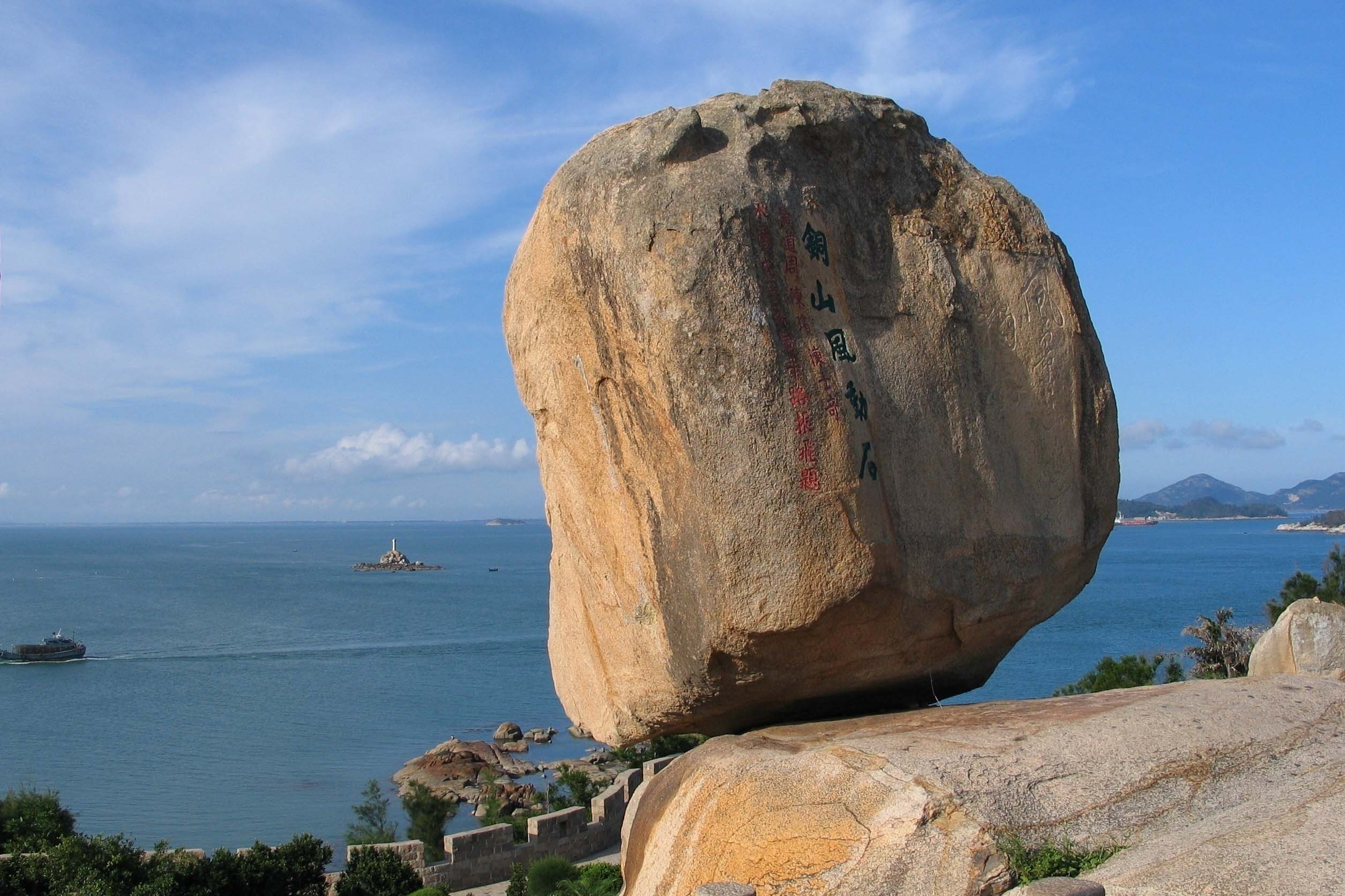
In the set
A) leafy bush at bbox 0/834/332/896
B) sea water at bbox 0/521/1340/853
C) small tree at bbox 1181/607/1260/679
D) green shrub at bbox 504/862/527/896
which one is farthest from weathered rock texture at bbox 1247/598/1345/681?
sea water at bbox 0/521/1340/853

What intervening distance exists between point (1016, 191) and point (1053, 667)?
1461 inches

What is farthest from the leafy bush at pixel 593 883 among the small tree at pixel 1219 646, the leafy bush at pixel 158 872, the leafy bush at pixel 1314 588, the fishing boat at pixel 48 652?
the fishing boat at pixel 48 652

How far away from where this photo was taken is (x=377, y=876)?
16219 mm

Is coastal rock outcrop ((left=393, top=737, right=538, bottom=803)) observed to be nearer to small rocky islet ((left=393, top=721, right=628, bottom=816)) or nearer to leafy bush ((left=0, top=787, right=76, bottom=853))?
small rocky islet ((left=393, top=721, right=628, bottom=816))

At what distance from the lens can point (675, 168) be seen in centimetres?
636

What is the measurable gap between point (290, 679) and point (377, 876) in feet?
108

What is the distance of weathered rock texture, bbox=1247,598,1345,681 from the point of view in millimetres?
7641

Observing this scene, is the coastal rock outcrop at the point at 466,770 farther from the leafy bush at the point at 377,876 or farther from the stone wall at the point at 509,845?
the leafy bush at the point at 377,876

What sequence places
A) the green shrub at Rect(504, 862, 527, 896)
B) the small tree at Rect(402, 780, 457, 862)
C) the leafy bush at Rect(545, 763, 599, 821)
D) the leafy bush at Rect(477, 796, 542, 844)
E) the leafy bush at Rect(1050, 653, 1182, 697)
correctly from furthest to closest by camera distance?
the leafy bush at Rect(545, 763, 599, 821), the leafy bush at Rect(477, 796, 542, 844), the small tree at Rect(402, 780, 457, 862), the leafy bush at Rect(1050, 653, 1182, 697), the green shrub at Rect(504, 862, 527, 896)

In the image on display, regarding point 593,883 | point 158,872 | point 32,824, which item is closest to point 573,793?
point 593,883

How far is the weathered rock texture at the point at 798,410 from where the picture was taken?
603cm

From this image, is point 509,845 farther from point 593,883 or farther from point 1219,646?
point 1219,646

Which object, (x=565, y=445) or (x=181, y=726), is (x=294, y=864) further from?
(x=181, y=726)

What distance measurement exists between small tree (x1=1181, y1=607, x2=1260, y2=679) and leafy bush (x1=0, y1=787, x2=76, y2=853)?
19.2m
